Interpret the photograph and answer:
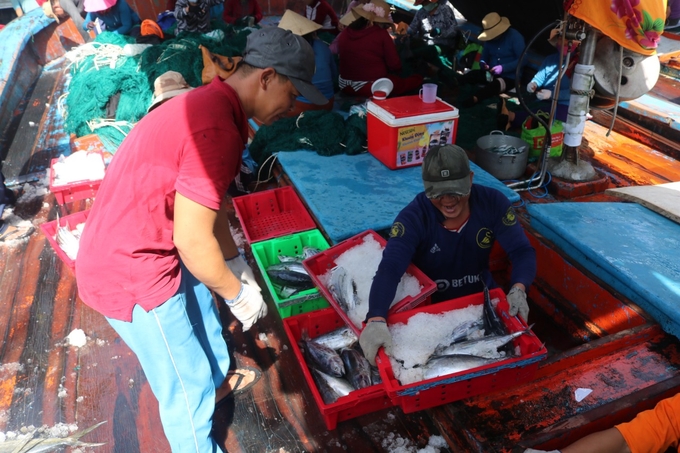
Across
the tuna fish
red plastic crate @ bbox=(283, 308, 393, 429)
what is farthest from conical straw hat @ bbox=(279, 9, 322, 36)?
red plastic crate @ bbox=(283, 308, 393, 429)

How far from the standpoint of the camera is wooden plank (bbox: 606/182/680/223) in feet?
10.9

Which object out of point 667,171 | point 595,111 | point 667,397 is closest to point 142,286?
Answer: point 667,397

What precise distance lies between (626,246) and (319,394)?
228cm

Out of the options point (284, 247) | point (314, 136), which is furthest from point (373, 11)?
point (284, 247)

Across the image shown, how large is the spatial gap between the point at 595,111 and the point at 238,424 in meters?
5.69

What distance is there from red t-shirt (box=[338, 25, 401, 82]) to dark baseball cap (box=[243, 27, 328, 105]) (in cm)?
429

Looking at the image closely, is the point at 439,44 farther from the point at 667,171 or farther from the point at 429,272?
the point at 429,272

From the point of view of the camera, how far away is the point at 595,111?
19.0 ft

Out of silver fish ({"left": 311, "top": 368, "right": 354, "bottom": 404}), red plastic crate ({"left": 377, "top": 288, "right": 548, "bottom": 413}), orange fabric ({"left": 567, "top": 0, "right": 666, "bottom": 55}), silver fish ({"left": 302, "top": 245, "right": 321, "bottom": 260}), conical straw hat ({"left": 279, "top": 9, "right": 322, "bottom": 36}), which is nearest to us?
red plastic crate ({"left": 377, "top": 288, "right": 548, "bottom": 413})

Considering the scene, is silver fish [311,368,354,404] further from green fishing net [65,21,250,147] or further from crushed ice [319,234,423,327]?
green fishing net [65,21,250,147]

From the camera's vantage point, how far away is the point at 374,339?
2158mm

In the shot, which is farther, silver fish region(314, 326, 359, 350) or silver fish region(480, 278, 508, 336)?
silver fish region(314, 326, 359, 350)

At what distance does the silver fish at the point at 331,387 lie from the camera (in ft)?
7.79

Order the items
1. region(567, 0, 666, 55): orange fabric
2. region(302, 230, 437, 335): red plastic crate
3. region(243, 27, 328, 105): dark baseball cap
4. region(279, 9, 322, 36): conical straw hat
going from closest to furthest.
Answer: region(243, 27, 328, 105): dark baseball cap < region(302, 230, 437, 335): red plastic crate < region(567, 0, 666, 55): orange fabric < region(279, 9, 322, 36): conical straw hat
